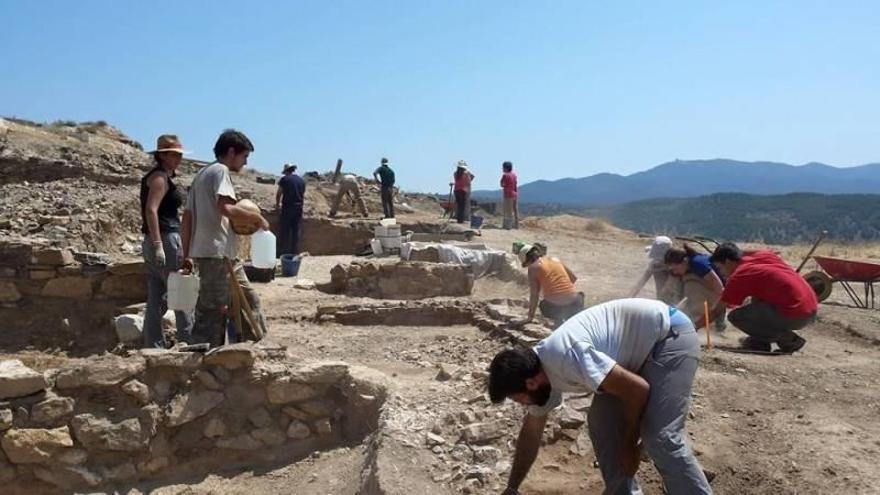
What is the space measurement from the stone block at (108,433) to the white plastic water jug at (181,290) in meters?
0.89

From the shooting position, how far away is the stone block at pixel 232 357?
4508 millimetres

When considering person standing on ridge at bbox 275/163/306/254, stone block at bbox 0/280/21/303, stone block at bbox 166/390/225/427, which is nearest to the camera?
stone block at bbox 166/390/225/427

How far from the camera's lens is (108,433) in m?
4.26

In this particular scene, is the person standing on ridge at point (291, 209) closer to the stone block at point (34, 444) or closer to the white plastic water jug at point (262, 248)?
the white plastic water jug at point (262, 248)

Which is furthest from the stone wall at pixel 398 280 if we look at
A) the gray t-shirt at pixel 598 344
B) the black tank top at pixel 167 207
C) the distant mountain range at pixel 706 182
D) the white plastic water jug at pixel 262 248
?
the distant mountain range at pixel 706 182

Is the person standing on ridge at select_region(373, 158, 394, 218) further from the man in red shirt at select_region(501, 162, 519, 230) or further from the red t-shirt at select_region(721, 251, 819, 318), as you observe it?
the red t-shirt at select_region(721, 251, 819, 318)

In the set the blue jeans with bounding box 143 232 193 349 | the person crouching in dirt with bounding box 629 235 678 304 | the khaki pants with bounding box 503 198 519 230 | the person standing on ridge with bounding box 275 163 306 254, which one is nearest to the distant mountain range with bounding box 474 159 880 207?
the khaki pants with bounding box 503 198 519 230

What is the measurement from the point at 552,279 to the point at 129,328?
3654 mm

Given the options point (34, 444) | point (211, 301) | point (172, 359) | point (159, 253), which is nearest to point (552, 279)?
point (211, 301)

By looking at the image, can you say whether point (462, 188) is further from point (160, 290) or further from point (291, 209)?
point (160, 290)

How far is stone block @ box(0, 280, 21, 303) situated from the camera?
270 inches

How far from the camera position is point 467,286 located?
9.43 m

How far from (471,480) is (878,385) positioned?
3505 mm

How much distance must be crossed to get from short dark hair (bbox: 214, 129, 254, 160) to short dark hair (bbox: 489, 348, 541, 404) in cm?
283
